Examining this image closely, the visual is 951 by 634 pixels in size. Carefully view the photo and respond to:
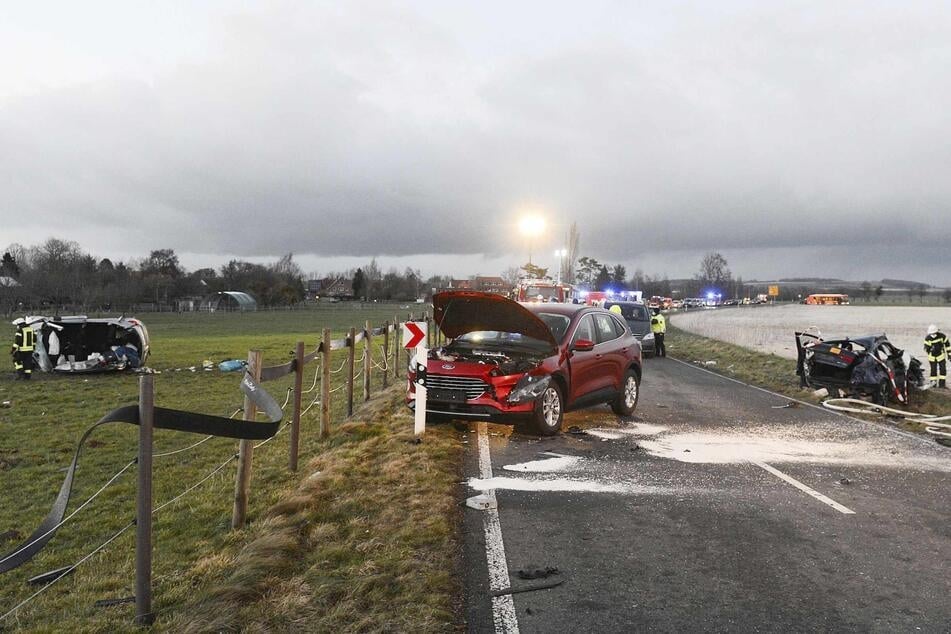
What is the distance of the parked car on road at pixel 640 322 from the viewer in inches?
840

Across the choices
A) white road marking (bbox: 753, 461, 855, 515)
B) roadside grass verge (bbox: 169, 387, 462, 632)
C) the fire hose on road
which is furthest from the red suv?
the fire hose on road

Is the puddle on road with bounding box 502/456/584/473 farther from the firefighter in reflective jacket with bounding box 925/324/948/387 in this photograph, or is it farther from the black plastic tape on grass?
the firefighter in reflective jacket with bounding box 925/324/948/387

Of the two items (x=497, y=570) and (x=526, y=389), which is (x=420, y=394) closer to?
(x=526, y=389)

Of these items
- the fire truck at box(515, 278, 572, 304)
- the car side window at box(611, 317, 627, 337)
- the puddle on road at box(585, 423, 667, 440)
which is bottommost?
the puddle on road at box(585, 423, 667, 440)

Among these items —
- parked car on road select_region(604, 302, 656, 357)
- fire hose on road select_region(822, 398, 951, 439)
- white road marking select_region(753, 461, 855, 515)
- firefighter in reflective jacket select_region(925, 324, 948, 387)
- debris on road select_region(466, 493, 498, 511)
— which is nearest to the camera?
debris on road select_region(466, 493, 498, 511)

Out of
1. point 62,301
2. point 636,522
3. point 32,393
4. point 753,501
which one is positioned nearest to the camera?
point 636,522

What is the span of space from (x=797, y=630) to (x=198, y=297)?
9680 centimetres

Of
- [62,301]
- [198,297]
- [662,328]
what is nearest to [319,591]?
[662,328]

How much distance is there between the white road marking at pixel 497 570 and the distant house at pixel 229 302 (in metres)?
77.4

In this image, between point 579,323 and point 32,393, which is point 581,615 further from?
point 32,393

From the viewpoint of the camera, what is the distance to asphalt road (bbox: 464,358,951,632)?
13.1 ft

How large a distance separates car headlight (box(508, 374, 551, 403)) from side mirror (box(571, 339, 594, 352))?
0.86 metres

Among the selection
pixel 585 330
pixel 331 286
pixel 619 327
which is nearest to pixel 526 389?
pixel 585 330

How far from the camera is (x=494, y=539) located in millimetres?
5168
